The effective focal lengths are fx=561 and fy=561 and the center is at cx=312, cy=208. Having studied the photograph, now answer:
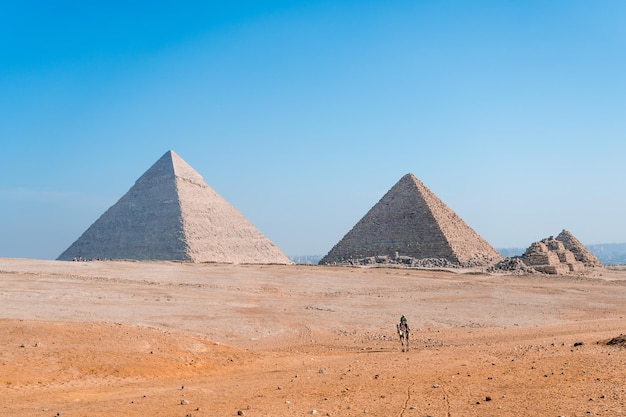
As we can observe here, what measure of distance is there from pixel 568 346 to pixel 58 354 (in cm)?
1061

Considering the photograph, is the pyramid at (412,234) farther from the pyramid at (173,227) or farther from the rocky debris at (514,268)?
the pyramid at (173,227)

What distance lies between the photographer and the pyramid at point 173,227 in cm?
6656

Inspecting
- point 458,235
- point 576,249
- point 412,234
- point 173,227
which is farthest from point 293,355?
point 173,227

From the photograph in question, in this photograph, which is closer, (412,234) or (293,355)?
(293,355)

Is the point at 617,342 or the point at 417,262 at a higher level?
the point at 417,262

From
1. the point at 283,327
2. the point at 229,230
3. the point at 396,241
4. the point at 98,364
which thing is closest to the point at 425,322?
the point at 283,327

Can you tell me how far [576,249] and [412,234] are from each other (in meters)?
17.9

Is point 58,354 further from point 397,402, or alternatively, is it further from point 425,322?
point 425,322

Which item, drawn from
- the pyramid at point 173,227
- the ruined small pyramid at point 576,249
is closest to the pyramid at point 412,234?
the ruined small pyramid at point 576,249

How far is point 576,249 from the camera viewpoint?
197 feet

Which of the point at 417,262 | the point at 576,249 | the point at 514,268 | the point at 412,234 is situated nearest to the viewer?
the point at 514,268

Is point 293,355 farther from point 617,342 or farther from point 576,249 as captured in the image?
point 576,249

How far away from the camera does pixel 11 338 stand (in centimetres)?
1169

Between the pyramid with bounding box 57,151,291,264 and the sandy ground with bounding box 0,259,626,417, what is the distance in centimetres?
3994
